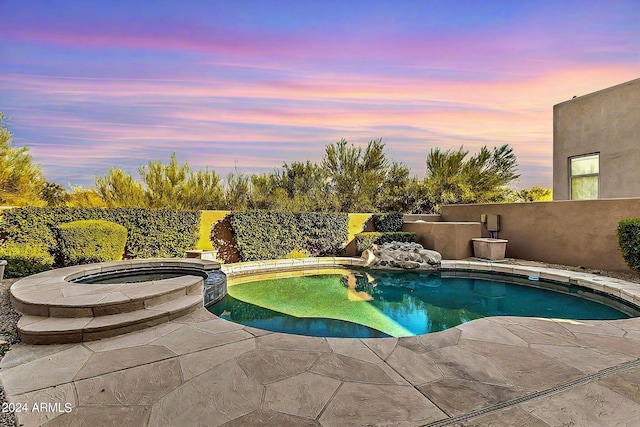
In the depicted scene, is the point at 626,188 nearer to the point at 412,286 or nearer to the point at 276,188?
the point at 412,286

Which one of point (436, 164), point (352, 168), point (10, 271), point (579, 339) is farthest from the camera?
point (436, 164)

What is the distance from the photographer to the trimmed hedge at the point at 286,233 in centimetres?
771

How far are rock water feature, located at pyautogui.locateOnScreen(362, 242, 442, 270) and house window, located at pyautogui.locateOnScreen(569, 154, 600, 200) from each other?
489 cm

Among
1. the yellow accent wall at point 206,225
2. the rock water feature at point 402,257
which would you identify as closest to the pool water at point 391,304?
the rock water feature at point 402,257

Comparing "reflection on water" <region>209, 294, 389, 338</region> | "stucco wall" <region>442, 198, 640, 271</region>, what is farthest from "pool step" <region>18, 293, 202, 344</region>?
"stucco wall" <region>442, 198, 640, 271</region>

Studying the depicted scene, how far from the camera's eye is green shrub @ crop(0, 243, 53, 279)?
503cm

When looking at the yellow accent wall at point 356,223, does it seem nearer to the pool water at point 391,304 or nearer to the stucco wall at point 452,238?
the stucco wall at point 452,238

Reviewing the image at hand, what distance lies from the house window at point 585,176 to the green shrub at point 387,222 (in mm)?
4976

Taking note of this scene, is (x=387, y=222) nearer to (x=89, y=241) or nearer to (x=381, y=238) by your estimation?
(x=381, y=238)

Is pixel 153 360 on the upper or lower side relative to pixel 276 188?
lower

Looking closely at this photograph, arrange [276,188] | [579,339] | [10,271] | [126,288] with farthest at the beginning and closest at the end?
[276,188]
[10,271]
[126,288]
[579,339]

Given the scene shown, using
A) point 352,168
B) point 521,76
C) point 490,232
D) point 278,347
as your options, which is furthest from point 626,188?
point 278,347

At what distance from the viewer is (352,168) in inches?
510

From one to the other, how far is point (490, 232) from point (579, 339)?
6.67 m
